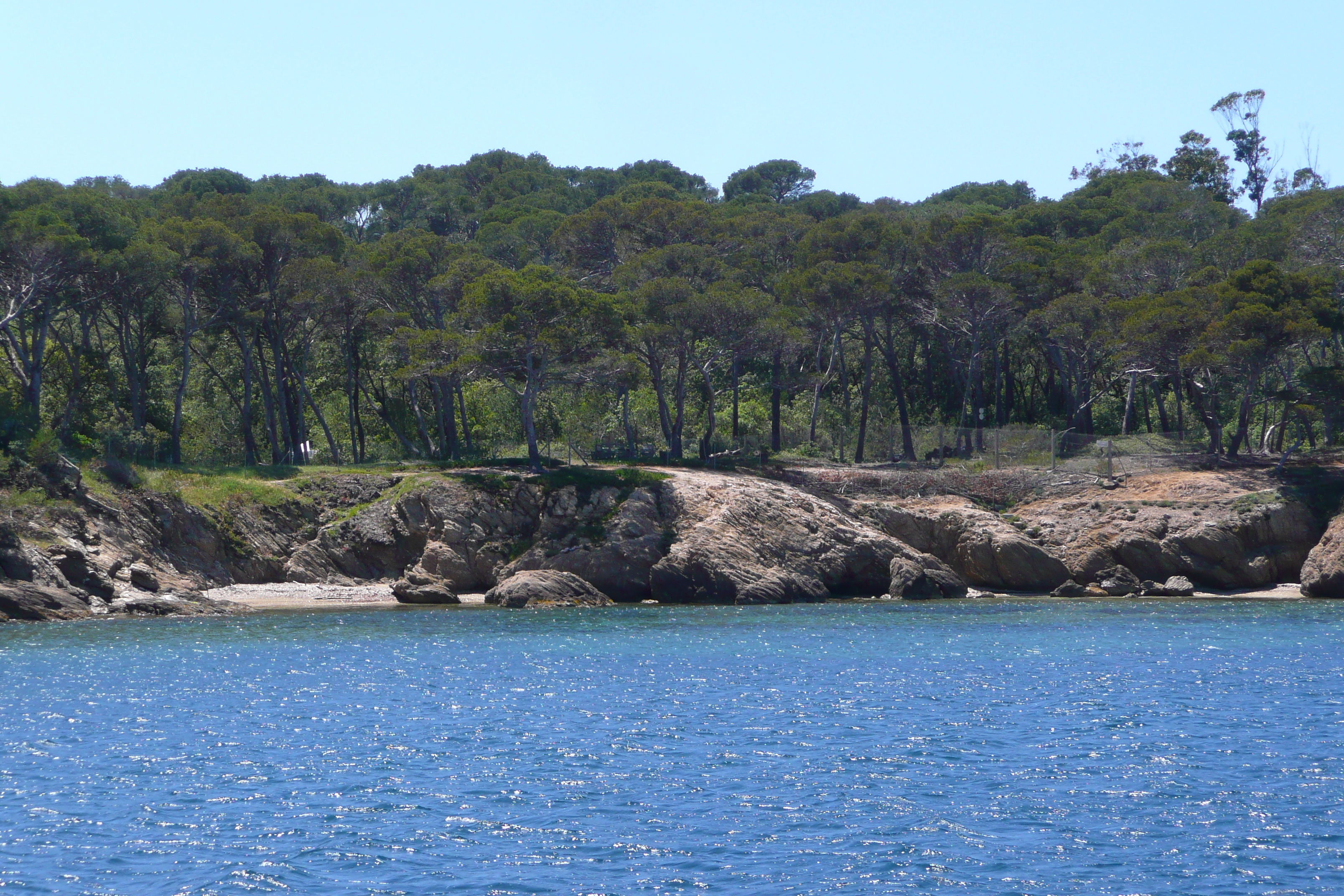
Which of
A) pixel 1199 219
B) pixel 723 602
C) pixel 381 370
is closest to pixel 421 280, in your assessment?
pixel 381 370

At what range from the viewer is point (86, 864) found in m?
12.5

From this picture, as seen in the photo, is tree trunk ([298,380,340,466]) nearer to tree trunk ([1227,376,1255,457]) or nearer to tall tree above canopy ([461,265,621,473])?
tall tree above canopy ([461,265,621,473])

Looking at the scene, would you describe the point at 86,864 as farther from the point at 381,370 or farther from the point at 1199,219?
the point at 1199,219

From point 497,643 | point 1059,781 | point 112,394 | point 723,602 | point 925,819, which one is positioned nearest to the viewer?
point 925,819

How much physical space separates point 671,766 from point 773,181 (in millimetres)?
96752

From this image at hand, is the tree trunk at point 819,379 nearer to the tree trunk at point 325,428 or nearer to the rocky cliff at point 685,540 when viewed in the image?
the rocky cliff at point 685,540

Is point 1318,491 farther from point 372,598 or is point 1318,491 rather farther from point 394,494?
point 372,598

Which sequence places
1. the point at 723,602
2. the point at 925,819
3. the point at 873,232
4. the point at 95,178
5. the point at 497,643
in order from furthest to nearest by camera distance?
the point at 95,178, the point at 873,232, the point at 723,602, the point at 497,643, the point at 925,819

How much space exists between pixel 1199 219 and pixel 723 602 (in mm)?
39297

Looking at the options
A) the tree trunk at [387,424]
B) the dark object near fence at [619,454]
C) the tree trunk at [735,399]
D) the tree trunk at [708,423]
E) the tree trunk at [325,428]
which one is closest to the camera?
the tree trunk at [708,423]

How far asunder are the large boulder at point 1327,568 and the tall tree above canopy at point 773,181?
70667 millimetres

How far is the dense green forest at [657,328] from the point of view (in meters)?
46.2

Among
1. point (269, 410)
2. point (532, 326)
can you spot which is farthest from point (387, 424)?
point (532, 326)

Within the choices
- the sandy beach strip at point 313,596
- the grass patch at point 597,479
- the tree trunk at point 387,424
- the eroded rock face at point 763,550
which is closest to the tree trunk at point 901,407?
the eroded rock face at point 763,550
